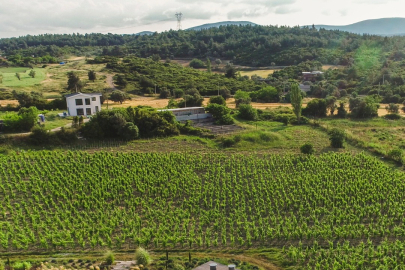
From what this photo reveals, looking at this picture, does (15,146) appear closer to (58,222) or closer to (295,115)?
(58,222)

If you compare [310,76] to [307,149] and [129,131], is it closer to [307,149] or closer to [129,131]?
[307,149]

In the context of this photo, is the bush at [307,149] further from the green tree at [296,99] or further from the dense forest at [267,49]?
the dense forest at [267,49]

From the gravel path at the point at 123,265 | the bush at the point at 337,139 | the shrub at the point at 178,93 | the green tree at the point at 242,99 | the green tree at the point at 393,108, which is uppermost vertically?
the shrub at the point at 178,93

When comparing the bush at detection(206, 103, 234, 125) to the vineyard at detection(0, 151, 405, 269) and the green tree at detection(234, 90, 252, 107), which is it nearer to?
the green tree at detection(234, 90, 252, 107)

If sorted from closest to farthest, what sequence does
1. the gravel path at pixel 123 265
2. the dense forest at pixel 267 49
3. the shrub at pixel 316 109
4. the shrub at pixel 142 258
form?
the gravel path at pixel 123 265 < the shrub at pixel 142 258 < the shrub at pixel 316 109 < the dense forest at pixel 267 49

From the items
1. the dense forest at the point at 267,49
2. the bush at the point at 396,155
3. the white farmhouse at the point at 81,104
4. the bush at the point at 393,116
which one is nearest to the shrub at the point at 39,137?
the white farmhouse at the point at 81,104

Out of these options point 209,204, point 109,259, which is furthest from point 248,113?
point 109,259
